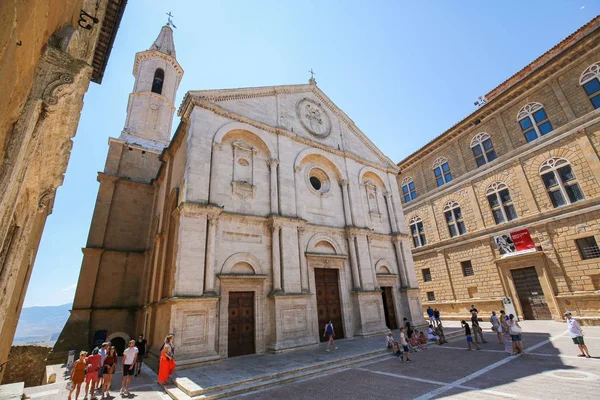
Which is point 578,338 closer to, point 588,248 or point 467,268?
point 588,248

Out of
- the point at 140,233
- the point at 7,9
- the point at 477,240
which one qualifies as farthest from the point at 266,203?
the point at 477,240

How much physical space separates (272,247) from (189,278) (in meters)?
4.05

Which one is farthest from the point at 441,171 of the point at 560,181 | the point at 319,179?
the point at 319,179

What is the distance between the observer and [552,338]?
12.6m

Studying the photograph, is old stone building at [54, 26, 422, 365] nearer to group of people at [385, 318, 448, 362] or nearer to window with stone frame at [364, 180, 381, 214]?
window with stone frame at [364, 180, 381, 214]

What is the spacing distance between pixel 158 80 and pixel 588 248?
1350 inches

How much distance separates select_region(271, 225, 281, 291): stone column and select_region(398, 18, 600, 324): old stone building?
54.2ft

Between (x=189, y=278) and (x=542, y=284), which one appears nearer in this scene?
(x=189, y=278)

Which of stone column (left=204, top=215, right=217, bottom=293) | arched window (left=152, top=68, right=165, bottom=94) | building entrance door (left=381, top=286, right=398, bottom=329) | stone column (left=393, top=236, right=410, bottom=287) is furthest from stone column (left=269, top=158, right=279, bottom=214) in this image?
arched window (left=152, top=68, right=165, bottom=94)

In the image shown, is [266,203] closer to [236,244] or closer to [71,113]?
[236,244]

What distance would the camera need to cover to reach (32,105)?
8.73 ft

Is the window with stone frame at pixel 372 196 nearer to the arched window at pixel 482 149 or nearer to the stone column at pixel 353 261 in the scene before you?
the stone column at pixel 353 261

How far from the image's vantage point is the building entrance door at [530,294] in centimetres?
1798

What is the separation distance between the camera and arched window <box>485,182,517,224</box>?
795 inches
